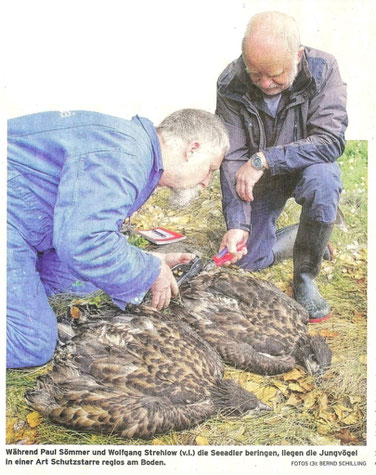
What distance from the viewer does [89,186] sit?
2.56 metres

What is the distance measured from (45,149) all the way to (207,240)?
101cm

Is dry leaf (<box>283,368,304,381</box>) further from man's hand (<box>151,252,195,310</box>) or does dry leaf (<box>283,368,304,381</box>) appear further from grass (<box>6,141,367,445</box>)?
man's hand (<box>151,252,195,310</box>)

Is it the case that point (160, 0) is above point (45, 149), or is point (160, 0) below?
above

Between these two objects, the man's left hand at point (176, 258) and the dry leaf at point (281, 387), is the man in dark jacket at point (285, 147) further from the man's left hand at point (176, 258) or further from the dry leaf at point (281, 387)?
the dry leaf at point (281, 387)

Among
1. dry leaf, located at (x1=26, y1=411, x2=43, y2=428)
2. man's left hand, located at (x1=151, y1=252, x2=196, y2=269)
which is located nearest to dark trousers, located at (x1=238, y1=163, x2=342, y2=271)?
man's left hand, located at (x1=151, y1=252, x2=196, y2=269)

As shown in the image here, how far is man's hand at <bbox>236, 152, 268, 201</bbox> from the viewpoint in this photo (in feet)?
10.1

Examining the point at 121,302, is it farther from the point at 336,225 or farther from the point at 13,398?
the point at 336,225

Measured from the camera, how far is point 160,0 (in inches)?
123

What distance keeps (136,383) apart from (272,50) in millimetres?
1673

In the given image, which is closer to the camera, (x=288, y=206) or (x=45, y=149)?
(x=45, y=149)

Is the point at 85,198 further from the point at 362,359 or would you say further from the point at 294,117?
the point at 362,359
